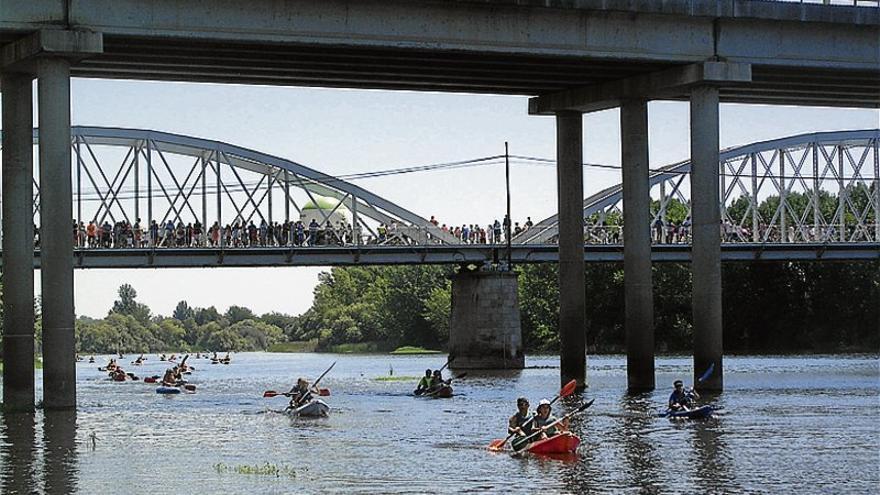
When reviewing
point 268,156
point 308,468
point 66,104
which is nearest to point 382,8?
point 66,104

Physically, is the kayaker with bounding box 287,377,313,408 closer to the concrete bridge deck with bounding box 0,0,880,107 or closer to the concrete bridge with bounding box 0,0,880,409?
the concrete bridge with bounding box 0,0,880,409

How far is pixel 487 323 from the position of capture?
296 ft

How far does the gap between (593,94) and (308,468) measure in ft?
91.4

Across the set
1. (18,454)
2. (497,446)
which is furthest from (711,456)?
(18,454)

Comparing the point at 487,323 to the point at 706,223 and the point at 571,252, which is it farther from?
the point at 706,223

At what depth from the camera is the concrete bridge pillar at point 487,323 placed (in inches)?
3551

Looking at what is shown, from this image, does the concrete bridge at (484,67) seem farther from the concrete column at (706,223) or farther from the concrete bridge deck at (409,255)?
the concrete bridge deck at (409,255)

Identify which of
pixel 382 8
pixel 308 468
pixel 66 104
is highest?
pixel 382 8

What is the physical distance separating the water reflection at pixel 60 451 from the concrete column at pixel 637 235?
2058 cm

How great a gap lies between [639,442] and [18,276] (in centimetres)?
1969

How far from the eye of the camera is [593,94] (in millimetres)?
60750

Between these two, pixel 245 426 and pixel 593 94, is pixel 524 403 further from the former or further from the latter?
pixel 593 94

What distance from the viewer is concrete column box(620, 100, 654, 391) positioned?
58.3 metres

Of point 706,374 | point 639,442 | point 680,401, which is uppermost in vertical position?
point 706,374
